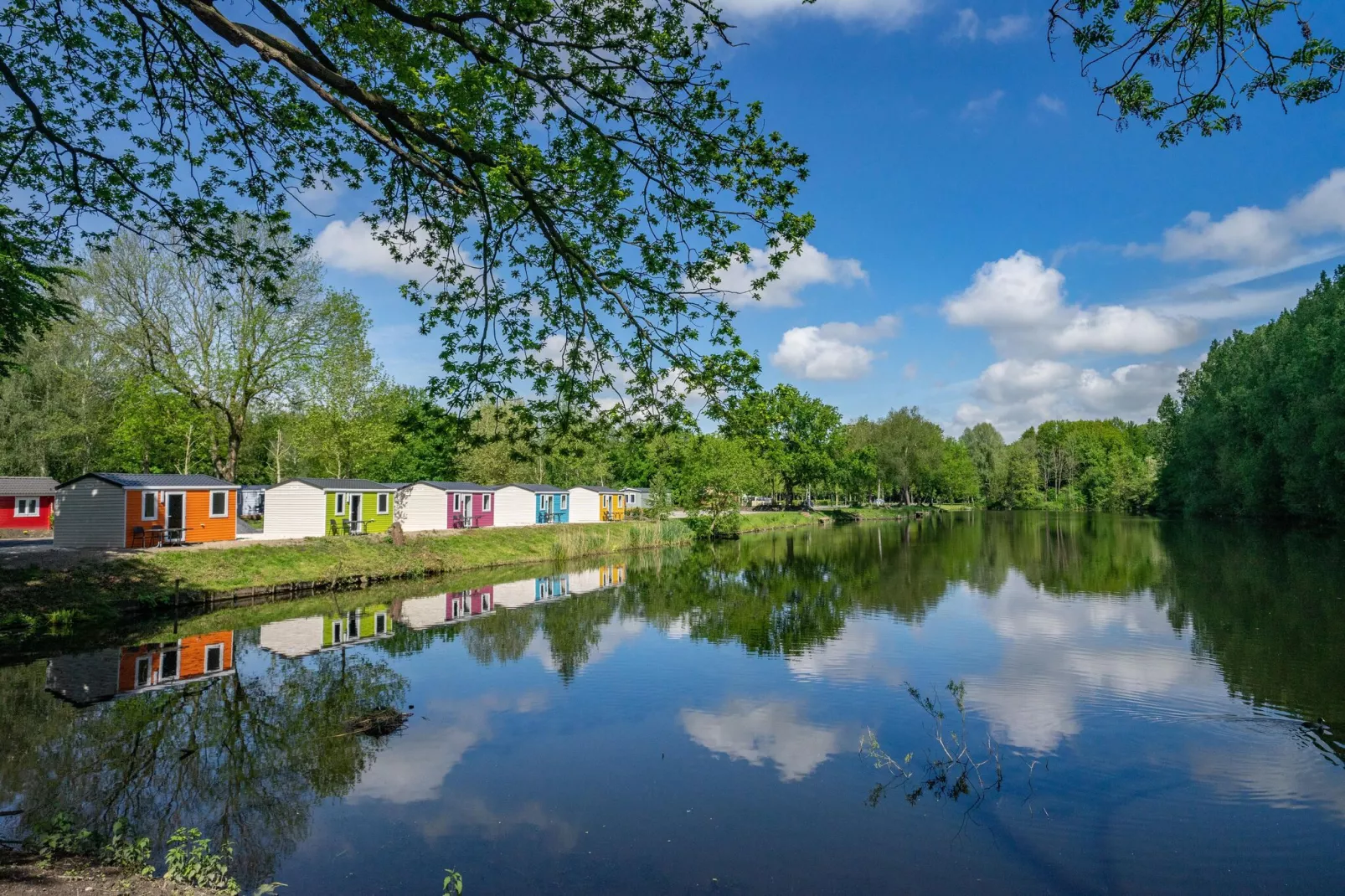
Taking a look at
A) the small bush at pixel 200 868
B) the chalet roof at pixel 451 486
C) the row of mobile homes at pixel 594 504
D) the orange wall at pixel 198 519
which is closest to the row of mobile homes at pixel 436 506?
the chalet roof at pixel 451 486

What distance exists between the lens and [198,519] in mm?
26141

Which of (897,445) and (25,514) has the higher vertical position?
(897,445)

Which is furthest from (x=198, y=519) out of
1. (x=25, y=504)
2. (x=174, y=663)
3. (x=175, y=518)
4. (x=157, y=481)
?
(x=25, y=504)

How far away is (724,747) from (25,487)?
39569 mm

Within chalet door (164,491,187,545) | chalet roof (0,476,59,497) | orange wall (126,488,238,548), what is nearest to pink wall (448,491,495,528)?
orange wall (126,488,238,548)

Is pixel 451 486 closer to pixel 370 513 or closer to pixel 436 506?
pixel 436 506

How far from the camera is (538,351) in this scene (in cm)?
718

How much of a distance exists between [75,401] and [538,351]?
152 ft

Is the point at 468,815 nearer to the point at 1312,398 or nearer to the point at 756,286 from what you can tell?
the point at 756,286

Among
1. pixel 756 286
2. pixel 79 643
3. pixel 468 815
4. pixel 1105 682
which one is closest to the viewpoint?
pixel 756 286

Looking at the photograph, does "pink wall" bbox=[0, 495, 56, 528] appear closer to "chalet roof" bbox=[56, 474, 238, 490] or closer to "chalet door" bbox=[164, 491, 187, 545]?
"chalet roof" bbox=[56, 474, 238, 490]

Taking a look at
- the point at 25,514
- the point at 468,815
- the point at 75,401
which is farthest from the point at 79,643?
the point at 75,401

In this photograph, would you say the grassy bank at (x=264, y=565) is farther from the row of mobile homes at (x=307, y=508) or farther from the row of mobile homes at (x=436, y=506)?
the row of mobile homes at (x=436, y=506)

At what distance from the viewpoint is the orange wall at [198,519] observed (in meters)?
24.2
